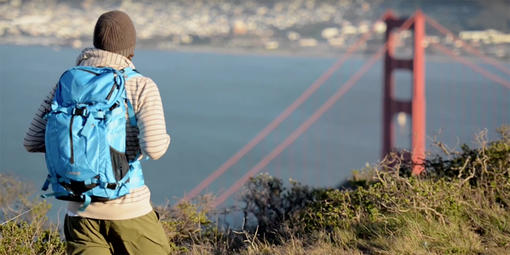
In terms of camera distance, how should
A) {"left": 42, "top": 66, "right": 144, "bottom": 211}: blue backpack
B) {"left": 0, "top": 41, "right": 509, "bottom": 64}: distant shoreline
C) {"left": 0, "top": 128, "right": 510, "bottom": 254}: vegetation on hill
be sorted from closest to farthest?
{"left": 42, "top": 66, "right": 144, "bottom": 211}: blue backpack → {"left": 0, "top": 128, "right": 510, "bottom": 254}: vegetation on hill → {"left": 0, "top": 41, "right": 509, "bottom": 64}: distant shoreline

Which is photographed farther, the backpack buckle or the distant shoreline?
the distant shoreline

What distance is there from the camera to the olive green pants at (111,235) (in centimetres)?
103

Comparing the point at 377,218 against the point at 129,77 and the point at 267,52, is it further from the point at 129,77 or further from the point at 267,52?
the point at 267,52

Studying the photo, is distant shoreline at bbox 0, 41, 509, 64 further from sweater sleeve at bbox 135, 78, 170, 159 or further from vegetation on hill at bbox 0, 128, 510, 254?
sweater sleeve at bbox 135, 78, 170, 159

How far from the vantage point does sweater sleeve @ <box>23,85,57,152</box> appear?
3.37ft

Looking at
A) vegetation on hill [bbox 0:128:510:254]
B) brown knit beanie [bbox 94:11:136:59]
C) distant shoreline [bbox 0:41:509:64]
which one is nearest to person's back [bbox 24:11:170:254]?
brown knit beanie [bbox 94:11:136:59]

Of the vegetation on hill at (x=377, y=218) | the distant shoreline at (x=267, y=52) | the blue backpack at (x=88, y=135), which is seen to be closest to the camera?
Result: the blue backpack at (x=88, y=135)

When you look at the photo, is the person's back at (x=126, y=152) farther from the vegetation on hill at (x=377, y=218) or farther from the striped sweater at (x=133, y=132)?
the vegetation on hill at (x=377, y=218)

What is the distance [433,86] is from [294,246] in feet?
69.2

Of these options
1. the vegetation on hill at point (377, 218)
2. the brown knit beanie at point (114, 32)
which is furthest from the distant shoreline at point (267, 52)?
the brown knit beanie at point (114, 32)

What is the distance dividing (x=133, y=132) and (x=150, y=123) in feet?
0.16

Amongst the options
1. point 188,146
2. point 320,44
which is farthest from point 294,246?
point 320,44

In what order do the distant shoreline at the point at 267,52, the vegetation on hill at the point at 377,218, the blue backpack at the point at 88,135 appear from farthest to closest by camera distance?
the distant shoreline at the point at 267,52 < the vegetation on hill at the point at 377,218 < the blue backpack at the point at 88,135

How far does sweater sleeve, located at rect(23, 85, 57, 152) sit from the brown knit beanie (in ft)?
0.36
